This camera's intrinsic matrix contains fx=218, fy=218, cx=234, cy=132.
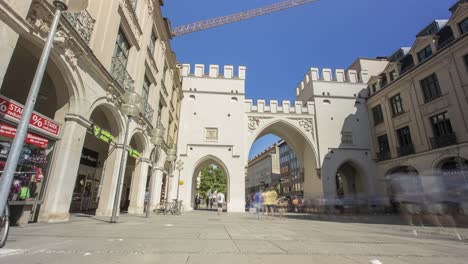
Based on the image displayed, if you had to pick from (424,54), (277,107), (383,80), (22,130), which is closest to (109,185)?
(22,130)

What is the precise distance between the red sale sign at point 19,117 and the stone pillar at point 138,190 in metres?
6.55

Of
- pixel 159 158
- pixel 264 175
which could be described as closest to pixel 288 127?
pixel 159 158

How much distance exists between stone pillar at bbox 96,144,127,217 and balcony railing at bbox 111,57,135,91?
117 inches

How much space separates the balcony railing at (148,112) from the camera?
13354 millimetres

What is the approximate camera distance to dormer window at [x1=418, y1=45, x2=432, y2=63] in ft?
65.2

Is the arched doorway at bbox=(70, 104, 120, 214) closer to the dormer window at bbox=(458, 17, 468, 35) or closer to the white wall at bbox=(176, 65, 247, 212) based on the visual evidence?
the white wall at bbox=(176, 65, 247, 212)

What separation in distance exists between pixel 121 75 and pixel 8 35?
5.49m

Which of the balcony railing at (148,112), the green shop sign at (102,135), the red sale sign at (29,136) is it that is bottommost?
the red sale sign at (29,136)

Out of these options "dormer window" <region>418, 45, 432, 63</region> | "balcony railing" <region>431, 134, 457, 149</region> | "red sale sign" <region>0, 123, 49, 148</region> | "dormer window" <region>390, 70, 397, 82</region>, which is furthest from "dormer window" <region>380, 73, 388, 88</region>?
"red sale sign" <region>0, 123, 49, 148</region>

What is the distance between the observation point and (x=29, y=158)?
6.09 metres

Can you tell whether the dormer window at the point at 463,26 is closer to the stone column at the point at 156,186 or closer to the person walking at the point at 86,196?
the stone column at the point at 156,186

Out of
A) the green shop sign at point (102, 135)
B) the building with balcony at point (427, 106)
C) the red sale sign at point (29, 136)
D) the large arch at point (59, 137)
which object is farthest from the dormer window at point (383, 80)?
the red sale sign at point (29, 136)

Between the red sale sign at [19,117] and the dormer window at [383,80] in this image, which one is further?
the dormer window at [383,80]

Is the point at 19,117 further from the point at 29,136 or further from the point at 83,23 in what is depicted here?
the point at 83,23
